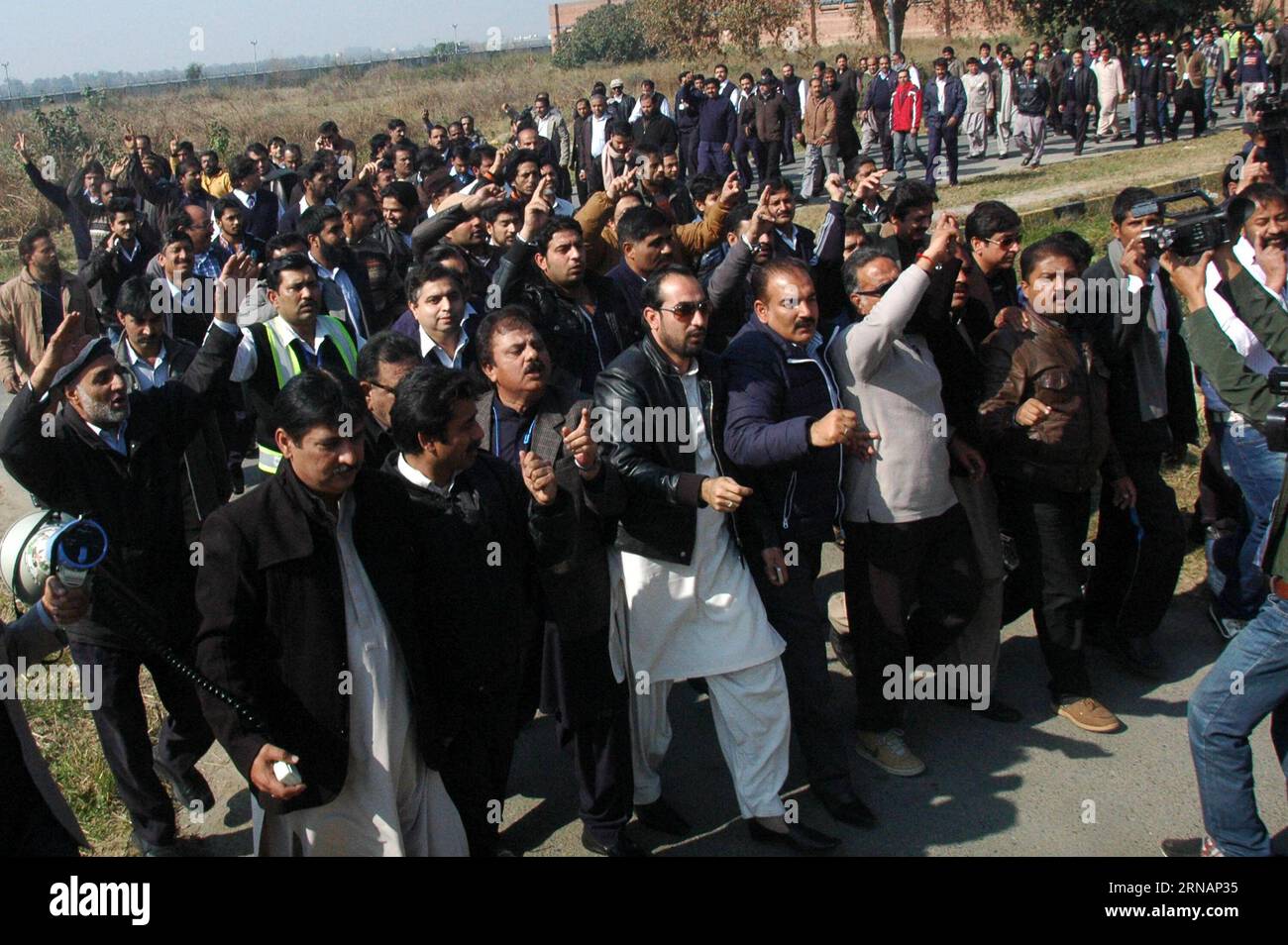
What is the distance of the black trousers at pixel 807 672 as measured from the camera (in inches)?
177

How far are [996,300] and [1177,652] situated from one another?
6.08 feet

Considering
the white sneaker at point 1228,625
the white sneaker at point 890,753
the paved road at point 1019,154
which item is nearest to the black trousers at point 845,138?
the paved road at point 1019,154

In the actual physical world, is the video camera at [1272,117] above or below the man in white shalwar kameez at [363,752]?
above

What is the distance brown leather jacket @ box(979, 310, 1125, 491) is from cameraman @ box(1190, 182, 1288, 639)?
50 centimetres

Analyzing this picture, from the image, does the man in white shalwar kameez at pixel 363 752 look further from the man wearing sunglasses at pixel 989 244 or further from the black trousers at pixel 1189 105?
the black trousers at pixel 1189 105

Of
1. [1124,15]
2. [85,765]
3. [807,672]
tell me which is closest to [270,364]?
[85,765]

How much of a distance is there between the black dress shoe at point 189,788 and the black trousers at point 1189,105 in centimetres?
2137

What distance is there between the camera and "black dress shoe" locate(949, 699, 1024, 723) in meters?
5.21

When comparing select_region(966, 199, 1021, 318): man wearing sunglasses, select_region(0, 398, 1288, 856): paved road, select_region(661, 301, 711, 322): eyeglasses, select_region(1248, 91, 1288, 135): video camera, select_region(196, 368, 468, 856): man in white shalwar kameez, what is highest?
select_region(1248, 91, 1288, 135): video camera

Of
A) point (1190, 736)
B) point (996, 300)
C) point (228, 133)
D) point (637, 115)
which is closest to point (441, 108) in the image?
point (228, 133)

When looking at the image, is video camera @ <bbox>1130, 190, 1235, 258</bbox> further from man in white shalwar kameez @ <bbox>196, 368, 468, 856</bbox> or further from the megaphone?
the megaphone

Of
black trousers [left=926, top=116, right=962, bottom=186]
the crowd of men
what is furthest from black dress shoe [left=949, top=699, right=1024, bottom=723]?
black trousers [left=926, top=116, right=962, bottom=186]

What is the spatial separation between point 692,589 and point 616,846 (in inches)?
38.0

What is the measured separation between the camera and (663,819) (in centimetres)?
458
